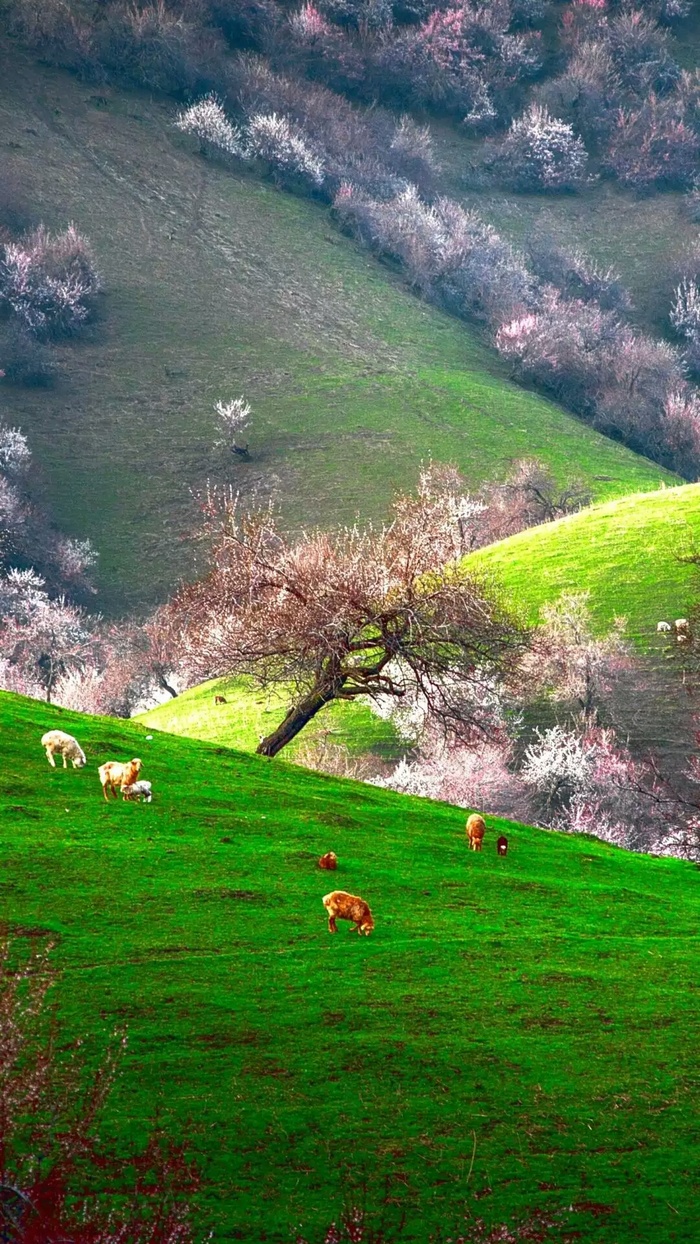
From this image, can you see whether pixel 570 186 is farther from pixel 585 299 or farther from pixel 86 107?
pixel 86 107

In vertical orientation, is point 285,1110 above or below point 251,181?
below

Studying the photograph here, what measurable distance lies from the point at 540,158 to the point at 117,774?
616 feet

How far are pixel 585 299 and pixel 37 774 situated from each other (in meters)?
156

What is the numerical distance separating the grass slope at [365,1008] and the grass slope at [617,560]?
116 ft

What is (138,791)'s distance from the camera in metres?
23.1

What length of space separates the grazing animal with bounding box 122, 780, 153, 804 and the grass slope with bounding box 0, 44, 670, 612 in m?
77.3

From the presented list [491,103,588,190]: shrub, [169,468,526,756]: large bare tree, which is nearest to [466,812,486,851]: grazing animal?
[169,468,526,756]: large bare tree

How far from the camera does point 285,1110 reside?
13.2 metres

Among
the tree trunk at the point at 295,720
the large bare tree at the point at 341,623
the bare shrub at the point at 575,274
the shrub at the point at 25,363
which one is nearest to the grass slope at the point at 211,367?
the shrub at the point at 25,363

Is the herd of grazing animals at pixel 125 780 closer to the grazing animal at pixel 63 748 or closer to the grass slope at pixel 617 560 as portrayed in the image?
the grazing animal at pixel 63 748

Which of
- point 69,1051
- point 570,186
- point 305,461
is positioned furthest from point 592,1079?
point 570,186

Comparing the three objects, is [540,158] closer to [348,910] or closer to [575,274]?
[575,274]

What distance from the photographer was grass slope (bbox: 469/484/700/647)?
194 feet

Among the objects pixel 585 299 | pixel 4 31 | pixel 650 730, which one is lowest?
pixel 650 730
